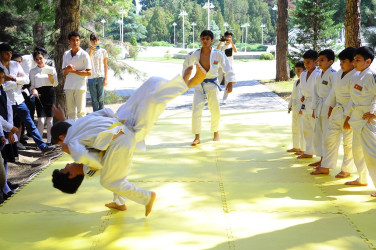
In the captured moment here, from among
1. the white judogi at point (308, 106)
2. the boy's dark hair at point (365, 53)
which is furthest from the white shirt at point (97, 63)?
the boy's dark hair at point (365, 53)

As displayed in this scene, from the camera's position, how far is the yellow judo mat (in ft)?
11.8

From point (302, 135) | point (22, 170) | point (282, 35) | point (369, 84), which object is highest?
point (282, 35)

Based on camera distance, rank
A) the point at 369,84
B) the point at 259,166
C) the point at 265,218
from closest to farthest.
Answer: the point at 265,218 < the point at 369,84 < the point at 259,166

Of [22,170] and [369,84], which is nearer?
[369,84]

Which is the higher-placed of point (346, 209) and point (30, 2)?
point (30, 2)

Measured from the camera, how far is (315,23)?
1548 centimetres

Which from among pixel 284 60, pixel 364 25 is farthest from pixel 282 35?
pixel 364 25

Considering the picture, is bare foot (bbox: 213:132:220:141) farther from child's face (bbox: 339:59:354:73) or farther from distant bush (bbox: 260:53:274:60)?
distant bush (bbox: 260:53:274:60)

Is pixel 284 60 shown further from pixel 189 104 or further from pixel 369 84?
pixel 369 84

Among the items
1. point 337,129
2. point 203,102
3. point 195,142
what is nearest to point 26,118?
point 195,142

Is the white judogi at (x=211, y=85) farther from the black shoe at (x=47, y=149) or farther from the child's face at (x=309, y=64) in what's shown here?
the black shoe at (x=47, y=149)

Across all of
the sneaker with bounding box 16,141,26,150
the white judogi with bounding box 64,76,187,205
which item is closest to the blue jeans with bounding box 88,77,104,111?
the sneaker with bounding box 16,141,26,150

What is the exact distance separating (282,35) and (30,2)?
8364mm

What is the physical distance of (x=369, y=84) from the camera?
4.62 m
